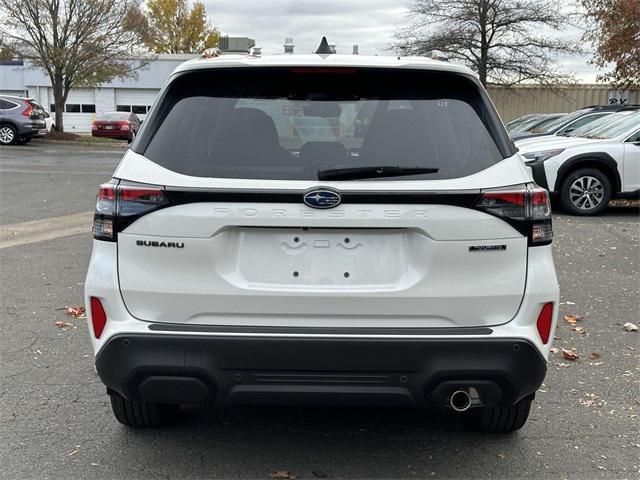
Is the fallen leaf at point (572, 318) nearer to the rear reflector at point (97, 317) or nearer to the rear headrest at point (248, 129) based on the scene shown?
the rear headrest at point (248, 129)

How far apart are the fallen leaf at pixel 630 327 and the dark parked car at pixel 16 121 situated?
24.3 meters

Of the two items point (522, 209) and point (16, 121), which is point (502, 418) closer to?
point (522, 209)

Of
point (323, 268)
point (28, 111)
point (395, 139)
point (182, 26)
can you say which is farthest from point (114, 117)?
point (323, 268)

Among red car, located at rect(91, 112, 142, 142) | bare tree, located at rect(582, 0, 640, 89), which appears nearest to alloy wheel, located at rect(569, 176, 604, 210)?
bare tree, located at rect(582, 0, 640, 89)

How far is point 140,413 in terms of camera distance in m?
3.48

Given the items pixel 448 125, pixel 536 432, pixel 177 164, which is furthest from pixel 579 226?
pixel 177 164

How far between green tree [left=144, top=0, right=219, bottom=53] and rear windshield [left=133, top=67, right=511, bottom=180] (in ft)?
178

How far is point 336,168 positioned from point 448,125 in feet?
1.77

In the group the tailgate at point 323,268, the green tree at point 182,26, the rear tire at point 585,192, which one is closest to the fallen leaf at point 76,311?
the tailgate at point 323,268

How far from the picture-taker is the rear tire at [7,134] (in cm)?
2542

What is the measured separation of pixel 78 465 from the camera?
3229 millimetres

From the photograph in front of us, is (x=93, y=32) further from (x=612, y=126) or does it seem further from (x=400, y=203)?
(x=400, y=203)

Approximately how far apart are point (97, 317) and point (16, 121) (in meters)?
25.0

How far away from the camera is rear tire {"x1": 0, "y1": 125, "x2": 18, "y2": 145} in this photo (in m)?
25.4
